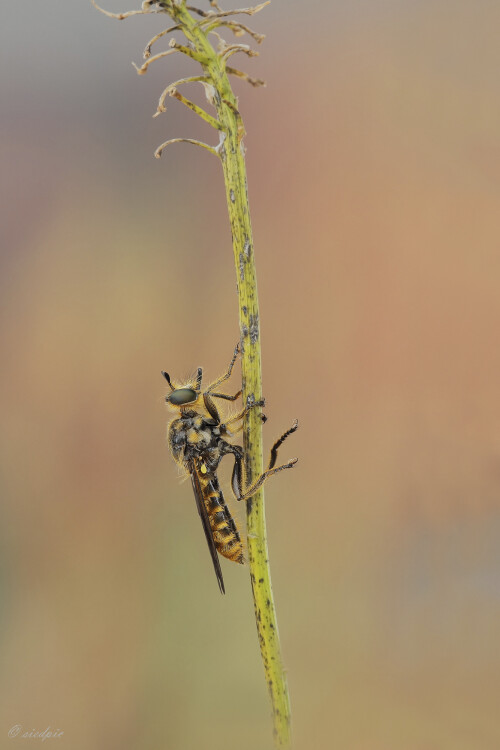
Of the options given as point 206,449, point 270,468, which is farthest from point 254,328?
→ point 206,449

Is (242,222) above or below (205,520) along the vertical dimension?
above

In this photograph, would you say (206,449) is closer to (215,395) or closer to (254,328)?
(215,395)

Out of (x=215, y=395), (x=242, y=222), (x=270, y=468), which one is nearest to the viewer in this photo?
(x=242, y=222)

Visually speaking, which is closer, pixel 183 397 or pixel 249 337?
pixel 249 337

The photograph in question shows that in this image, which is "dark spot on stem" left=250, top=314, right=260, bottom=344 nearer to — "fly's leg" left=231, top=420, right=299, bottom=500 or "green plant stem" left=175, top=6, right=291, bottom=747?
"green plant stem" left=175, top=6, right=291, bottom=747

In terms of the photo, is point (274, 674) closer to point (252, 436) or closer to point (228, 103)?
point (252, 436)

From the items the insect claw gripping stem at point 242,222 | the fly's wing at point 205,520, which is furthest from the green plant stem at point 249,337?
the fly's wing at point 205,520

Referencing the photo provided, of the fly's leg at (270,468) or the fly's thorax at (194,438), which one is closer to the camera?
the fly's leg at (270,468)

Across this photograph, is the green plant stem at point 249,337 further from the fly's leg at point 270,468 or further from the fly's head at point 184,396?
the fly's head at point 184,396
